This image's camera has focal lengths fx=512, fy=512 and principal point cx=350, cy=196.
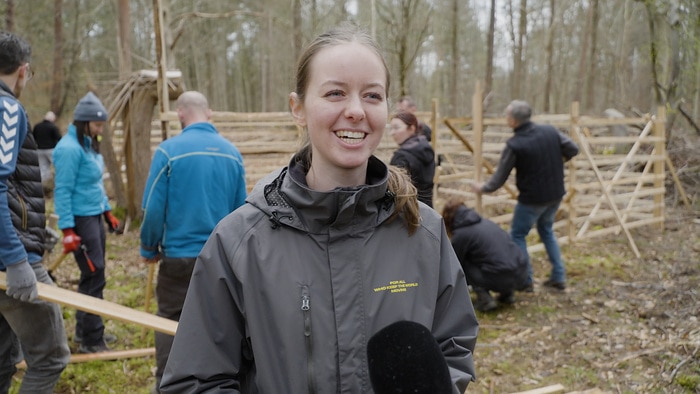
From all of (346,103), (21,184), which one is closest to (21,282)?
(21,184)

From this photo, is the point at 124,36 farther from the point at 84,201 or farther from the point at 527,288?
the point at 527,288

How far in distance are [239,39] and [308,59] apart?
3038 centimetres

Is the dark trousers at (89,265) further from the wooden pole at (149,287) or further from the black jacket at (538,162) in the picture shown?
the black jacket at (538,162)

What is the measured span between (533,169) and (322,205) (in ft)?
16.5

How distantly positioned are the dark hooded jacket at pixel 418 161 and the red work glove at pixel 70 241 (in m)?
2.87

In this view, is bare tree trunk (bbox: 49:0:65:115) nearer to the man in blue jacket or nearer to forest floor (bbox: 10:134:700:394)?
forest floor (bbox: 10:134:700:394)

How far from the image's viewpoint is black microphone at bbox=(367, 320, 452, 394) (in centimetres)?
110

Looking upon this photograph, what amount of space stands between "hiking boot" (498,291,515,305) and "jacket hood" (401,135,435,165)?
5.86 ft

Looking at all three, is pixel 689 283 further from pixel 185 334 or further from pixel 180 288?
pixel 185 334

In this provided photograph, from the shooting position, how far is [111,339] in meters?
4.66

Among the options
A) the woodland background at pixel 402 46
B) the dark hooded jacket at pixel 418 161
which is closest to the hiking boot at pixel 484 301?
the dark hooded jacket at pixel 418 161

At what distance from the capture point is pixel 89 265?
169 inches

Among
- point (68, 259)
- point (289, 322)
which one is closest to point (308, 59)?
point (289, 322)

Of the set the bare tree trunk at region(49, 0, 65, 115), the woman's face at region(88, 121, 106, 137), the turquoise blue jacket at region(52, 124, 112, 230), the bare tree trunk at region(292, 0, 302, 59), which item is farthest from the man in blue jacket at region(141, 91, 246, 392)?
the bare tree trunk at region(49, 0, 65, 115)
